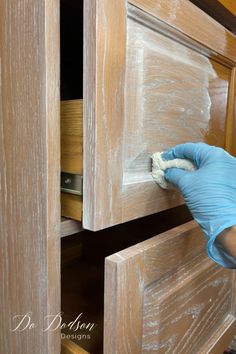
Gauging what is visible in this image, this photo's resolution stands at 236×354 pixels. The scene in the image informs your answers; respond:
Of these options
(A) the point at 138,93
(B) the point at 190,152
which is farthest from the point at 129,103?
(B) the point at 190,152

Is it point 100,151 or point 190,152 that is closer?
point 100,151

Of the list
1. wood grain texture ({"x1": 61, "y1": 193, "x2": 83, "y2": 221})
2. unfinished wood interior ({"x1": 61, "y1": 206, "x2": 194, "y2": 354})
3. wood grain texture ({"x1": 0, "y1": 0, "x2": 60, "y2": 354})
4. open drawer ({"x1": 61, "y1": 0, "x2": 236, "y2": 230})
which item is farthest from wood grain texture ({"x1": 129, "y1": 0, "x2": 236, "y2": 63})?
unfinished wood interior ({"x1": 61, "y1": 206, "x2": 194, "y2": 354})

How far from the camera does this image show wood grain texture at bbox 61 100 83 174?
1.12 feet

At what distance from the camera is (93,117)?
31cm

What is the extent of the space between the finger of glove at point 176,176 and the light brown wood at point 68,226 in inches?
5.9

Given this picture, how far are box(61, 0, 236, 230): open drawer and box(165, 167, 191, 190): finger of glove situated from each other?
0.03 meters

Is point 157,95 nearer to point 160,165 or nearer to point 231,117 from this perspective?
point 160,165

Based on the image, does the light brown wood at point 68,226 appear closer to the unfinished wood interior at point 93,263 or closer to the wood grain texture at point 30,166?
the wood grain texture at point 30,166

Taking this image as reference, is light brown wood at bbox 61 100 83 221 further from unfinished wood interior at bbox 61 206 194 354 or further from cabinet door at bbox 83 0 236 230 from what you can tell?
unfinished wood interior at bbox 61 206 194 354

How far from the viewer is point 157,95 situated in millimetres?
408

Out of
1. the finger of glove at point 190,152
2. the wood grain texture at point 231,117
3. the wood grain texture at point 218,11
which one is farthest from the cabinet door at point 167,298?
the wood grain texture at point 218,11

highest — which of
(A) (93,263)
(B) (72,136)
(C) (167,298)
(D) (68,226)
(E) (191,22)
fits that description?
(E) (191,22)

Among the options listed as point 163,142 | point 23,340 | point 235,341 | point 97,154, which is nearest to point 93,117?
point 97,154

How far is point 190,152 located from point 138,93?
0.12 meters
